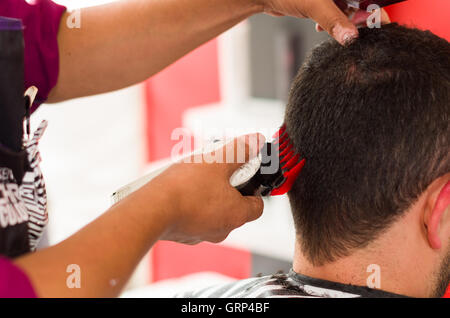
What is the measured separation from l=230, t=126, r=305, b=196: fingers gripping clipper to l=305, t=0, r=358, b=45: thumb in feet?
0.80

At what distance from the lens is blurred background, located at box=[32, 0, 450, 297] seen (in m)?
2.88

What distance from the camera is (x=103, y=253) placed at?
85 cm

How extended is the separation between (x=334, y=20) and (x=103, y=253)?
66cm

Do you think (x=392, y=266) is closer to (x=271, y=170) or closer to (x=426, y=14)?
(x=271, y=170)

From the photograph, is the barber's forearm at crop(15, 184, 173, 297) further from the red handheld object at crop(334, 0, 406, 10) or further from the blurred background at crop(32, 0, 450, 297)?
the blurred background at crop(32, 0, 450, 297)

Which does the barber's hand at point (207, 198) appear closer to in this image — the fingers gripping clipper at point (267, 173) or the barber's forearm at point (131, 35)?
the fingers gripping clipper at point (267, 173)

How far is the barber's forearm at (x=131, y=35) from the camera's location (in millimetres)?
1368

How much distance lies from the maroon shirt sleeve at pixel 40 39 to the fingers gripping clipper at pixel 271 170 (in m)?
0.56

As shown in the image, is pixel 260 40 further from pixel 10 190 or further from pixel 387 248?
pixel 10 190

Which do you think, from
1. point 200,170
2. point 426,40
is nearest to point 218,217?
point 200,170

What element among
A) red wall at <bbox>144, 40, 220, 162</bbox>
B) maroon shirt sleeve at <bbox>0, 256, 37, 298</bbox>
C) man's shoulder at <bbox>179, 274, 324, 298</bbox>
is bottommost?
man's shoulder at <bbox>179, 274, 324, 298</bbox>

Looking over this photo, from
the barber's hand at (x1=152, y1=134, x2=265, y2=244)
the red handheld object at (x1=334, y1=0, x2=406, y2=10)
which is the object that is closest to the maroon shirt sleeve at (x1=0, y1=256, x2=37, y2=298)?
the barber's hand at (x1=152, y1=134, x2=265, y2=244)
